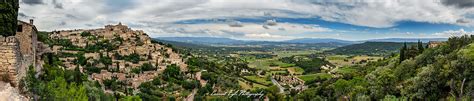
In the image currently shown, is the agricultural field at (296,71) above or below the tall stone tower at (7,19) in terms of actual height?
below

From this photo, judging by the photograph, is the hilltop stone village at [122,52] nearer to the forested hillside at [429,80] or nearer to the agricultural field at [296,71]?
the forested hillside at [429,80]

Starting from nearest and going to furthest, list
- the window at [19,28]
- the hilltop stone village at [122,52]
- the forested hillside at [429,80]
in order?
the window at [19,28] < the forested hillside at [429,80] < the hilltop stone village at [122,52]

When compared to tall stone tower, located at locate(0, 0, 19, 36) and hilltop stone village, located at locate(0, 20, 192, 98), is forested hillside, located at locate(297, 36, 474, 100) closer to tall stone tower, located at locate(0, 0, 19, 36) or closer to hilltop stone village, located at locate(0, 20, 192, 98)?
tall stone tower, located at locate(0, 0, 19, 36)

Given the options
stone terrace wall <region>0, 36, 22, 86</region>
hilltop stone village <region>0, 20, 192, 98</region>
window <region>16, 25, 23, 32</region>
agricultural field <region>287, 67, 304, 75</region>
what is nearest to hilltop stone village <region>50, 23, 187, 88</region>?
hilltop stone village <region>0, 20, 192, 98</region>

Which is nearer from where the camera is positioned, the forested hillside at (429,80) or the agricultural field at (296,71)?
the forested hillside at (429,80)

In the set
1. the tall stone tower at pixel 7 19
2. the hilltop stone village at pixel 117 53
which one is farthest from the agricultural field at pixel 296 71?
the tall stone tower at pixel 7 19

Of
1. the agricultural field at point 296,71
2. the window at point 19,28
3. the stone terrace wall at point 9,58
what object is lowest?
the agricultural field at point 296,71

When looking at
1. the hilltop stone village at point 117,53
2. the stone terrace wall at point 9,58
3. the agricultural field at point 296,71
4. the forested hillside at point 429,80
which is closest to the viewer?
the stone terrace wall at point 9,58

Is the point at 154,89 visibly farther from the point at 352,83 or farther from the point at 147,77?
the point at 352,83
